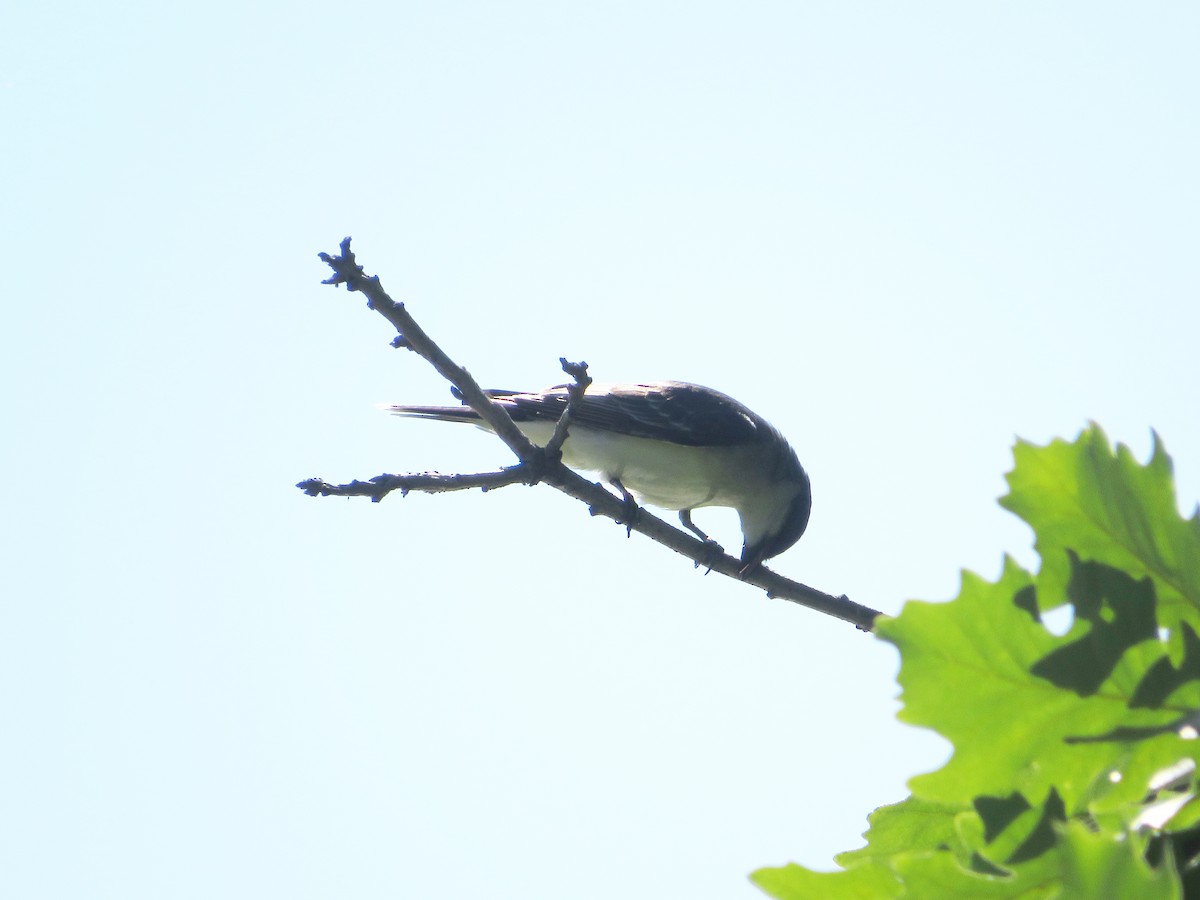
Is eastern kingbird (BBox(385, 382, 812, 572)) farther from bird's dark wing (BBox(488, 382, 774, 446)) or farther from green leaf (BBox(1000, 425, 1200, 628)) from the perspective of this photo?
green leaf (BBox(1000, 425, 1200, 628))

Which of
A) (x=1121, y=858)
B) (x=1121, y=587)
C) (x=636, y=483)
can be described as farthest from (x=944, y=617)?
(x=636, y=483)

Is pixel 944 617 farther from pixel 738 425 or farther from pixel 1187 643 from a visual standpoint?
pixel 738 425

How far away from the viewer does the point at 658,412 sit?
10.5m

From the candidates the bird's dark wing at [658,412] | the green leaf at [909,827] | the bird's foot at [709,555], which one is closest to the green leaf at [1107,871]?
the green leaf at [909,827]

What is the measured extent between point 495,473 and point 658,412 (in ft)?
17.7

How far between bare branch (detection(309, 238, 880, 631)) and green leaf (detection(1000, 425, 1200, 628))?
2542mm

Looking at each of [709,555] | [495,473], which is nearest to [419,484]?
[495,473]

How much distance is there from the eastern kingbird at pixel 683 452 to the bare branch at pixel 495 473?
169 inches

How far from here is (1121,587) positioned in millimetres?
1526

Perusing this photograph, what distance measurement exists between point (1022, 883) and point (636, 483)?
9089 mm

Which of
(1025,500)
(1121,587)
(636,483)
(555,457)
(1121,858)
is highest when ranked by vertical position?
(636,483)

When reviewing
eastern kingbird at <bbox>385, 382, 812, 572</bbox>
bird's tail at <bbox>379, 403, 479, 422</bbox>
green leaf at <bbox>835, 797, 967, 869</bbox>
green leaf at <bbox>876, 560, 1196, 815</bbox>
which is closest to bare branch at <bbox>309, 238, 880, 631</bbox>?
green leaf at <bbox>835, 797, 967, 869</bbox>

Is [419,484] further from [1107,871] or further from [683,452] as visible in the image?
[683,452]

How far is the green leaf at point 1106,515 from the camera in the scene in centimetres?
154
